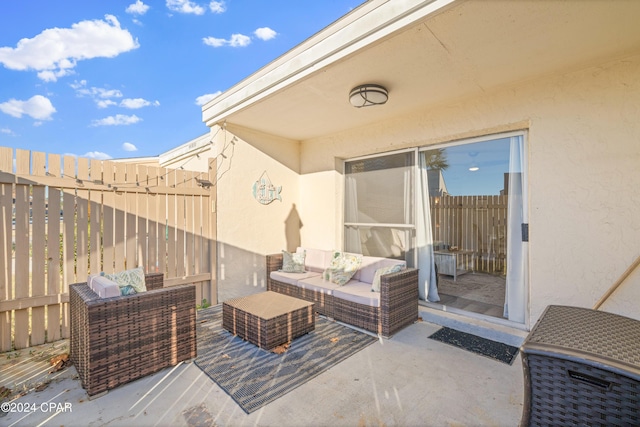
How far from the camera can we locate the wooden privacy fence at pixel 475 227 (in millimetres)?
4172

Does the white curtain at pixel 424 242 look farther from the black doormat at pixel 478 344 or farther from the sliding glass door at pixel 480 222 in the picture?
the black doormat at pixel 478 344

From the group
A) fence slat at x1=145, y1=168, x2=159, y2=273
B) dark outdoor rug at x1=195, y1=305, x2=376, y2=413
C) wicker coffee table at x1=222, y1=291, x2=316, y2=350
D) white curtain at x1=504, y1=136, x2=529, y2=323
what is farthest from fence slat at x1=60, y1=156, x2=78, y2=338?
white curtain at x1=504, y1=136, x2=529, y2=323

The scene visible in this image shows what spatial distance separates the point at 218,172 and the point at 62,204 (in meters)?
1.98

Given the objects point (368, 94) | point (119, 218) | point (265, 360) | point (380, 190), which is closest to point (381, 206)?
point (380, 190)

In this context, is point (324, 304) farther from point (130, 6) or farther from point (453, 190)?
point (130, 6)

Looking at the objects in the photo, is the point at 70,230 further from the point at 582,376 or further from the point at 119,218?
the point at 582,376

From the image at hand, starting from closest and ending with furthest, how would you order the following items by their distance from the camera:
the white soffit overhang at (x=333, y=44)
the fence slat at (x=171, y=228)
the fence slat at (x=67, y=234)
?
the white soffit overhang at (x=333, y=44) → the fence slat at (x=67, y=234) → the fence slat at (x=171, y=228)

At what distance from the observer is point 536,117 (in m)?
3.13

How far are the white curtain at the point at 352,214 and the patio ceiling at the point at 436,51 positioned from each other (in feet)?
4.78

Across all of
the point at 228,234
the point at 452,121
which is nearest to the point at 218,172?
the point at 228,234

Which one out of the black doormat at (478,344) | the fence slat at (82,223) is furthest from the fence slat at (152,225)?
the black doormat at (478,344)

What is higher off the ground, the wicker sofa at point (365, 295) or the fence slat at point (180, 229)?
the fence slat at point (180, 229)

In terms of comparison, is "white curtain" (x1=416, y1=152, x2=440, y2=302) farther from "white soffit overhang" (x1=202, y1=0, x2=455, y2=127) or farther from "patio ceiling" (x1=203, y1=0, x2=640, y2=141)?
"white soffit overhang" (x1=202, y1=0, x2=455, y2=127)

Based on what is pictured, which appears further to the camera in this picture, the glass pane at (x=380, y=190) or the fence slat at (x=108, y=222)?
the glass pane at (x=380, y=190)
